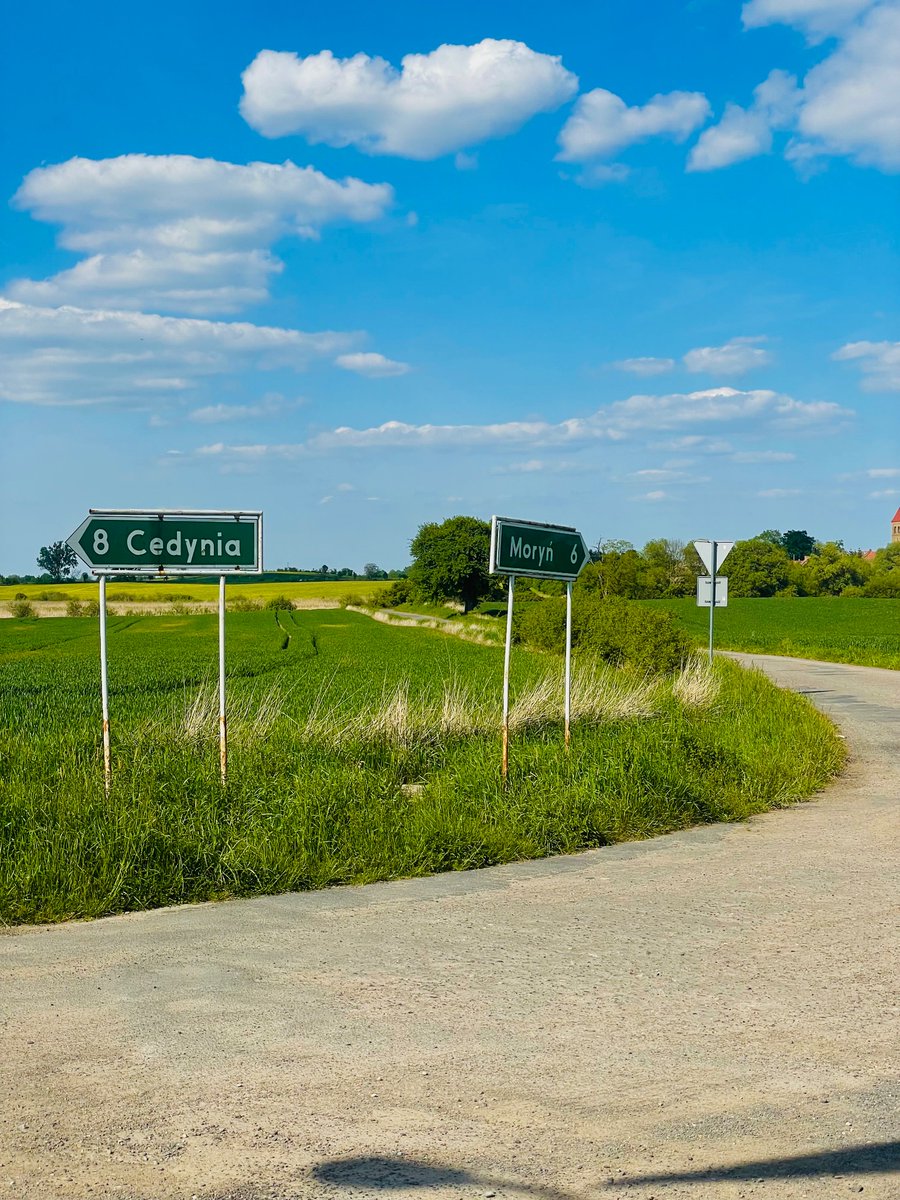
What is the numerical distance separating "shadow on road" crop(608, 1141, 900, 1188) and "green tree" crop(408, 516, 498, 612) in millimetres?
84676

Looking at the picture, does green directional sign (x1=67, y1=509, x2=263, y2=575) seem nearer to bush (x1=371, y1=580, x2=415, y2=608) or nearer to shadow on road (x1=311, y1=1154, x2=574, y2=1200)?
shadow on road (x1=311, y1=1154, x2=574, y2=1200)

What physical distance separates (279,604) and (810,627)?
4195 centimetres

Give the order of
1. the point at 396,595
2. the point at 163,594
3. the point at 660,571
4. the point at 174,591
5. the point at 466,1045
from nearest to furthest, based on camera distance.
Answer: the point at 466,1045
the point at 163,594
the point at 174,591
the point at 396,595
the point at 660,571

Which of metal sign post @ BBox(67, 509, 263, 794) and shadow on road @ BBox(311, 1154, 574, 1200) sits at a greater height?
metal sign post @ BBox(67, 509, 263, 794)

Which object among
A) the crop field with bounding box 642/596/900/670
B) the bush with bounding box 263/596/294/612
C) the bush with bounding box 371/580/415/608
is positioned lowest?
the crop field with bounding box 642/596/900/670

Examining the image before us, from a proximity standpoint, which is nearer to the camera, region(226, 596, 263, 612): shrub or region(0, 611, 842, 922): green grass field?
region(0, 611, 842, 922): green grass field

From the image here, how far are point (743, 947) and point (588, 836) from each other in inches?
121

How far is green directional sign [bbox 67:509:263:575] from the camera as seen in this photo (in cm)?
902

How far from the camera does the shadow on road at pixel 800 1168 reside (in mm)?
3520

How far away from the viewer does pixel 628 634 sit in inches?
1072

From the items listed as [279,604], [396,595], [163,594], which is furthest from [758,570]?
[163,594]

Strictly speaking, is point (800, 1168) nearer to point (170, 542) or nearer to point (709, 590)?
point (170, 542)

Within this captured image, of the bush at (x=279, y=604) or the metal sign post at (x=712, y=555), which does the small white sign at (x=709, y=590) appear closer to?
the metal sign post at (x=712, y=555)

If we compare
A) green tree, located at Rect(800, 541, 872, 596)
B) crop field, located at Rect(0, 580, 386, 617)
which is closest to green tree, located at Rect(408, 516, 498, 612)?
crop field, located at Rect(0, 580, 386, 617)
